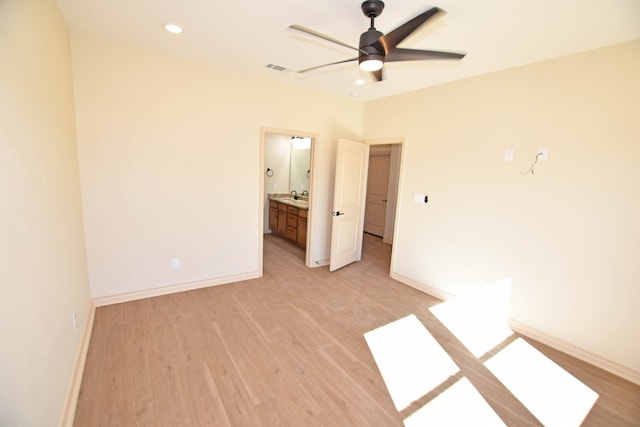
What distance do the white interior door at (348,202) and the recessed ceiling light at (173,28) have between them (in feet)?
7.52

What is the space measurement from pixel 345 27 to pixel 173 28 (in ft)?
4.76

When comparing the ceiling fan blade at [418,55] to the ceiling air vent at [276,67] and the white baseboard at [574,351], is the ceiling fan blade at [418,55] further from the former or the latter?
the white baseboard at [574,351]

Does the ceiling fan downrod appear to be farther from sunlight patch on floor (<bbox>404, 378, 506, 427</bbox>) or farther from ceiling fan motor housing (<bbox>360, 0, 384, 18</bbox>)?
sunlight patch on floor (<bbox>404, 378, 506, 427</bbox>)

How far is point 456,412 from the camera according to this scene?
189 cm

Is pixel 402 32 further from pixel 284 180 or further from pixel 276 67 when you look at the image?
pixel 284 180

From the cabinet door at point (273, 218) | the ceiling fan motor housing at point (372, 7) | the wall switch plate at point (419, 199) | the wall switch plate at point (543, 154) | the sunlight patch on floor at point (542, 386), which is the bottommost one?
the sunlight patch on floor at point (542, 386)

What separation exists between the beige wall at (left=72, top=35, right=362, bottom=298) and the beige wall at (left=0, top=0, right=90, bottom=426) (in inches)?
20.8

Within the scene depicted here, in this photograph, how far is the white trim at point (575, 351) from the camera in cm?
233

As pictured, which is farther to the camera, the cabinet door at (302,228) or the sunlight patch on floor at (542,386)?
the cabinet door at (302,228)

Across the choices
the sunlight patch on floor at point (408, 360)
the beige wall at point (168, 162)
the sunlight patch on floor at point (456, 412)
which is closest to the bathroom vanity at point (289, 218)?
the beige wall at point (168, 162)

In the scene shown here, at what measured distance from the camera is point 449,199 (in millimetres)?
3463

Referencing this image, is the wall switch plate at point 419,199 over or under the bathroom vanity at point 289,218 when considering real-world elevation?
over

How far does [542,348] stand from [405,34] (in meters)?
3.05

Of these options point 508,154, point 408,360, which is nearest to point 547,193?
point 508,154
